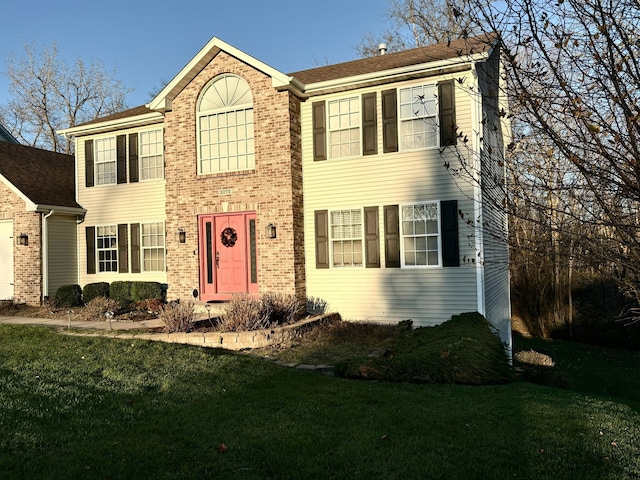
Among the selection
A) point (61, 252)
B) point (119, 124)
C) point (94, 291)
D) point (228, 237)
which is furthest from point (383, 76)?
point (61, 252)

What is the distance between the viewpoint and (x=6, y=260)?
1516 cm

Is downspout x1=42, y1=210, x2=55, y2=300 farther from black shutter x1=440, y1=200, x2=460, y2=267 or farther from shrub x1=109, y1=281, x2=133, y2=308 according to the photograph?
black shutter x1=440, y1=200, x2=460, y2=267

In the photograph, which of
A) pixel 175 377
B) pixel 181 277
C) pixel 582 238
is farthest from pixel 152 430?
pixel 181 277

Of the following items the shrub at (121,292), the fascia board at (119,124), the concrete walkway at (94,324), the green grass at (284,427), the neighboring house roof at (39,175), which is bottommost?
the green grass at (284,427)

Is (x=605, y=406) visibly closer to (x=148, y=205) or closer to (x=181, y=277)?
(x=181, y=277)

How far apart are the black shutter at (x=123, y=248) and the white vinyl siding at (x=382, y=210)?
5874mm

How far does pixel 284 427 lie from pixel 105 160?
501 inches

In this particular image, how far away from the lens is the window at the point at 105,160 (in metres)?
14.9

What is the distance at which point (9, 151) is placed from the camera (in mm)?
17188

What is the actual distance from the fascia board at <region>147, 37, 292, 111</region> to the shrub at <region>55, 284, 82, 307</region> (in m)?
5.79

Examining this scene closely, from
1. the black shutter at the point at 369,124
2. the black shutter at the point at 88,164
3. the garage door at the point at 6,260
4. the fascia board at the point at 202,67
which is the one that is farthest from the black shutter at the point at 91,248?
the black shutter at the point at 369,124

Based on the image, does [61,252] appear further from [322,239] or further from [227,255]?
[322,239]

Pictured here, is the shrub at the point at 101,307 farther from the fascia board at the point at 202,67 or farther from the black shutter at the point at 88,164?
the fascia board at the point at 202,67

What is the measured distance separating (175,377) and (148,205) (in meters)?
8.97
